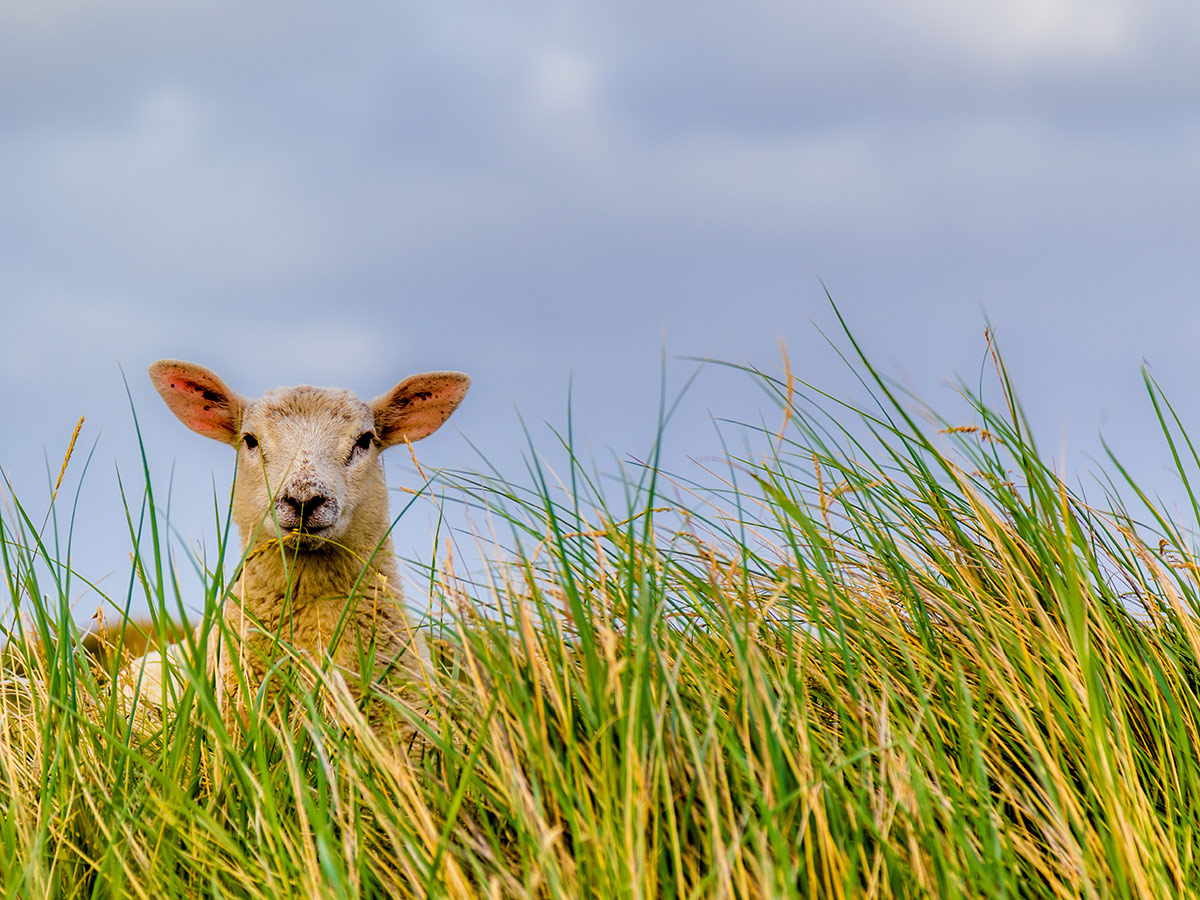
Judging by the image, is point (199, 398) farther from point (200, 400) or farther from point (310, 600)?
point (310, 600)

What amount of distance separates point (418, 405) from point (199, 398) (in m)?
1.23

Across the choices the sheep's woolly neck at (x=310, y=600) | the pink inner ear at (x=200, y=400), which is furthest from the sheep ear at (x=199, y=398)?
the sheep's woolly neck at (x=310, y=600)

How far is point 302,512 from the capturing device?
190 inches

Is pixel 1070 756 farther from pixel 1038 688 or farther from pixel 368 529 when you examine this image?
pixel 368 529

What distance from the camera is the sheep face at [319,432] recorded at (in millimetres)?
5281

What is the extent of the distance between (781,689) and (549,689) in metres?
0.59

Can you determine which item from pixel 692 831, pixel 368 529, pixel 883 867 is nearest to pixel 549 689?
pixel 692 831

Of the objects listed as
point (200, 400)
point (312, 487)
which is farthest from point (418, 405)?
point (312, 487)

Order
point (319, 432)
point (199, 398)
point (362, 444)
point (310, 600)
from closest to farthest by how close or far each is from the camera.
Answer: point (310, 600)
point (319, 432)
point (362, 444)
point (199, 398)

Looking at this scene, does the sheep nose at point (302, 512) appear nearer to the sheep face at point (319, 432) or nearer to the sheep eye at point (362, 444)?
the sheep face at point (319, 432)

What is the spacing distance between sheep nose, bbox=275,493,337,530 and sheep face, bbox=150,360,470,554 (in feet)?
0.09

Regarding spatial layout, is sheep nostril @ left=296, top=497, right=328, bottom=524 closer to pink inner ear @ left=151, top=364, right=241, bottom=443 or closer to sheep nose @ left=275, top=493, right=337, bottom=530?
sheep nose @ left=275, top=493, right=337, bottom=530

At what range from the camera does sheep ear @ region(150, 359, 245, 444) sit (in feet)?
19.4

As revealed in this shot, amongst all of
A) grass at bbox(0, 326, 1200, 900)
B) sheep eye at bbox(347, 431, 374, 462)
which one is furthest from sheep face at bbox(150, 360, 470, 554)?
grass at bbox(0, 326, 1200, 900)
